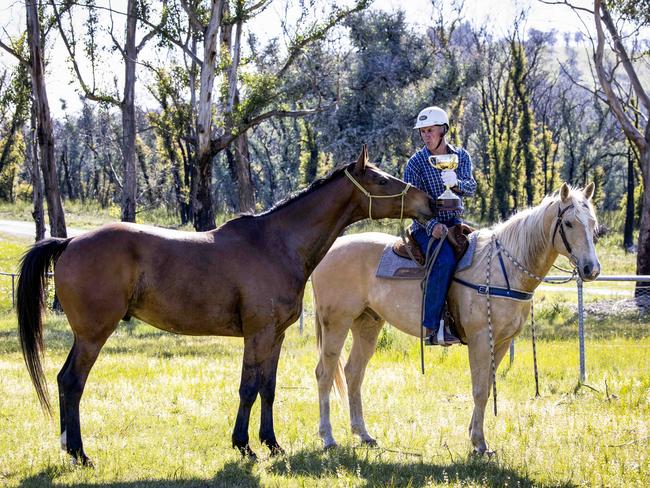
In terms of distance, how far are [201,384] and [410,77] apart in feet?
90.0

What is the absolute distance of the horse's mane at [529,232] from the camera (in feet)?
22.1

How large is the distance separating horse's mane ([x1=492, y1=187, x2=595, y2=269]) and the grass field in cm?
184

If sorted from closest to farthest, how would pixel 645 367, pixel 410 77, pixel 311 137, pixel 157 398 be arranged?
pixel 157 398 → pixel 645 367 → pixel 410 77 → pixel 311 137

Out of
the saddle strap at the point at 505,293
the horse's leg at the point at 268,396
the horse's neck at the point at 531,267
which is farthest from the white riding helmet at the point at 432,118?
the horse's leg at the point at 268,396

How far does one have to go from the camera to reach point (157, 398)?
9258 millimetres

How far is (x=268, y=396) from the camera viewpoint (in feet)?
22.8

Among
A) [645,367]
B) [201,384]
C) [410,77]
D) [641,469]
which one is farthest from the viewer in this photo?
[410,77]

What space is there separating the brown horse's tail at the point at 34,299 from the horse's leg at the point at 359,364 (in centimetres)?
308

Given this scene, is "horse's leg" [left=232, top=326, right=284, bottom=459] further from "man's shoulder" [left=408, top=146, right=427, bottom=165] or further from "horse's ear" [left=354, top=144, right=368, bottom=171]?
"man's shoulder" [left=408, top=146, right=427, bottom=165]

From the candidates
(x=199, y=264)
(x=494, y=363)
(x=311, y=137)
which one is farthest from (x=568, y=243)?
(x=311, y=137)

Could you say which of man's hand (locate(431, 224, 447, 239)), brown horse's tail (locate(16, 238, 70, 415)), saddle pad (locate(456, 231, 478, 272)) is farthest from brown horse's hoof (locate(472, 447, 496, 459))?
brown horse's tail (locate(16, 238, 70, 415))

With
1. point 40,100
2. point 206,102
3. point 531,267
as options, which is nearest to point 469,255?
point 531,267

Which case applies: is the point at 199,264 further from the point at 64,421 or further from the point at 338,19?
the point at 338,19

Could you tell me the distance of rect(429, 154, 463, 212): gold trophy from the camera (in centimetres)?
680
